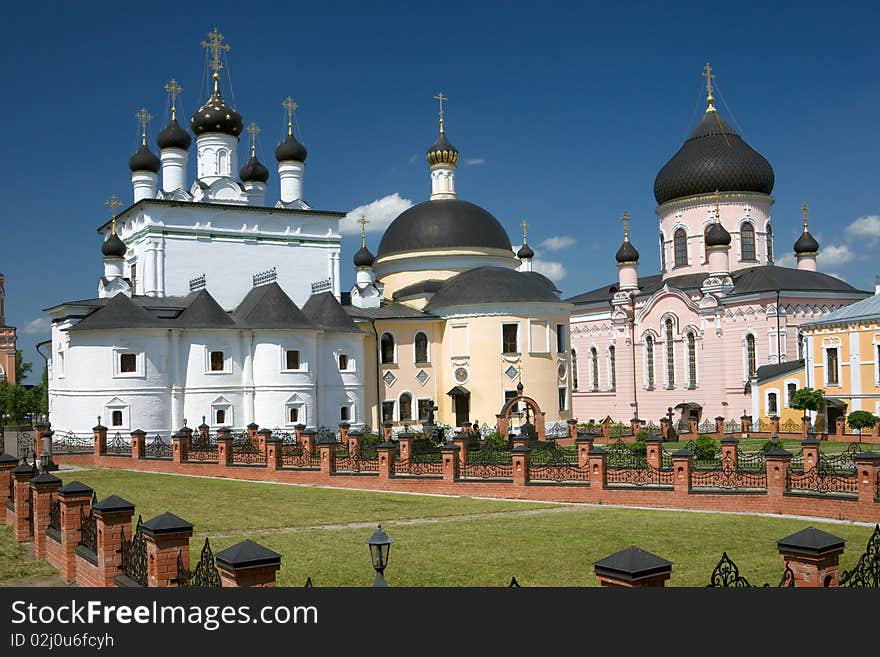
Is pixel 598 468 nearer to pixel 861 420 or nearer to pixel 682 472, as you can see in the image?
pixel 682 472

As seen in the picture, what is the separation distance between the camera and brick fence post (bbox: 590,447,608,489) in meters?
19.7

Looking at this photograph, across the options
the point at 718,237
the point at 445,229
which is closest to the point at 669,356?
the point at 718,237

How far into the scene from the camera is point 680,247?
1918 inches

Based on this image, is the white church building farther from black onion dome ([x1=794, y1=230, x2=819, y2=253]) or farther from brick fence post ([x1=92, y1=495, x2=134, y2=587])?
black onion dome ([x1=794, y1=230, x2=819, y2=253])

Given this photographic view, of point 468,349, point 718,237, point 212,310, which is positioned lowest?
point 468,349

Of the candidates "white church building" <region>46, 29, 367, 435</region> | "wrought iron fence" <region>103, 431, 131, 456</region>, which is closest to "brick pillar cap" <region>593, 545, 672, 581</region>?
"wrought iron fence" <region>103, 431, 131, 456</region>

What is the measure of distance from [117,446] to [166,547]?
21830 mm

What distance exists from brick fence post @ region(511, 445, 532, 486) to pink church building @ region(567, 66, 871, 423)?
72.7ft

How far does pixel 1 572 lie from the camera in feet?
41.7

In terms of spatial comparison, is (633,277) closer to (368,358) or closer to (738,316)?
(738,316)

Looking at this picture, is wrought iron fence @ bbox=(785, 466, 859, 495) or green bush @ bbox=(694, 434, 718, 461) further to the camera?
green bush @ bbox=(694, 434, 718, 461)

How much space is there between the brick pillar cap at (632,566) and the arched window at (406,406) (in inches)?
1271

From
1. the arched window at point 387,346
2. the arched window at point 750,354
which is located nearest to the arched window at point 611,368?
the arched window at point 750,354

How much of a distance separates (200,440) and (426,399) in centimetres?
1238
